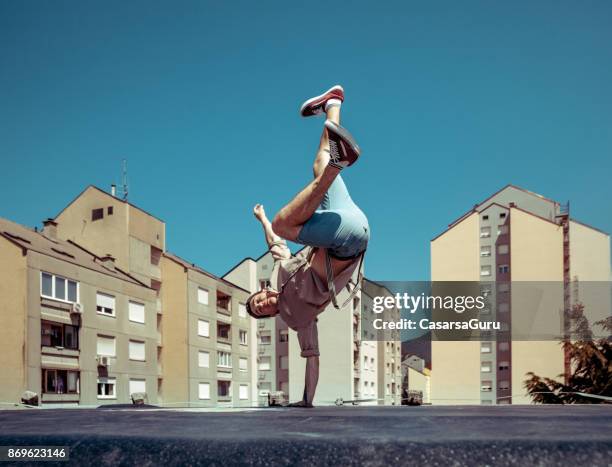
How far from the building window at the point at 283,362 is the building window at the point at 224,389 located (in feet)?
31.1

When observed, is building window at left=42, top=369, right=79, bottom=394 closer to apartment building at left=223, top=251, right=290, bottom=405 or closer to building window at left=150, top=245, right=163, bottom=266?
building window at left=150, top=245, right=163, bottom=266

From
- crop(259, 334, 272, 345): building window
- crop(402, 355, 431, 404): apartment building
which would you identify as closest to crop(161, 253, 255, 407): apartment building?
crop(259, 334, 272, 345): building window

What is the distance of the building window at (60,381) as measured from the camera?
104ft

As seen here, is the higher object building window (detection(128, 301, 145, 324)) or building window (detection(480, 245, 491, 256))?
building window (detection(480, 245, 491, 256))

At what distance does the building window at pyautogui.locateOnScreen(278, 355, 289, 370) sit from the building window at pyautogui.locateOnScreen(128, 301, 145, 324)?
2235 centimetres

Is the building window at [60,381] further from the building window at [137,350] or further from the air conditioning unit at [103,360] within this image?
the building window at [137,350]

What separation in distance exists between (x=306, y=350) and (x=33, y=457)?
186 inches

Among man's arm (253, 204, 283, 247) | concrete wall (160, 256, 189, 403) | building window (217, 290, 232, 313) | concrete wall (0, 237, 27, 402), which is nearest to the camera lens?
man's arm (253, 204, 283, 247)

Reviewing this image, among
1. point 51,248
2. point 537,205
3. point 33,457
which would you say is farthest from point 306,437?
point 537,205

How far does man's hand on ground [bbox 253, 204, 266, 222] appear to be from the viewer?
718cm

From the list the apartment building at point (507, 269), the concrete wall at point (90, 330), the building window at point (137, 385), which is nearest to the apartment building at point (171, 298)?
the building window at point (137, 385)

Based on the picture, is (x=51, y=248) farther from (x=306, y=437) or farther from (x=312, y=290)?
(x=306, y=437)

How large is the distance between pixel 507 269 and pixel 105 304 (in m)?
31.4

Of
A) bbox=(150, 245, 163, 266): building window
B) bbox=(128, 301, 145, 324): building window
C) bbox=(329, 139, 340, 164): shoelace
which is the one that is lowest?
bbox=(128, 301, 145, 324): building window
